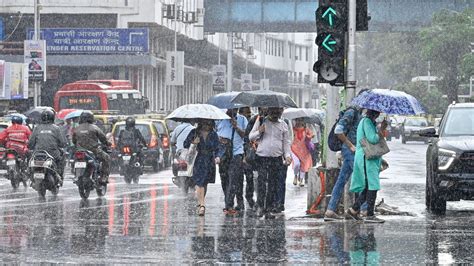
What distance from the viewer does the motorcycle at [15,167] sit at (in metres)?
27.4

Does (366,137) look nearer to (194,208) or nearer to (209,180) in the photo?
(209,180)

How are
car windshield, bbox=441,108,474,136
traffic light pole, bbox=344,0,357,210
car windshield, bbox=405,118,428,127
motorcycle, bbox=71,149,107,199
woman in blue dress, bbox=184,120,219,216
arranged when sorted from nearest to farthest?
traffic light pole, bbox=344,0,357,210, woman in blue dress, bbox=184,120,219,216, car windshield, bbox=441,108,474,136, motorcycle, bbox=71,149,107,199, car windshield, bbox=405,118,428,127

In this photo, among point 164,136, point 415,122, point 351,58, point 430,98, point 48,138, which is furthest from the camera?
point 430,98

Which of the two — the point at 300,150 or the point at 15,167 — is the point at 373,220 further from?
the point at 15,167

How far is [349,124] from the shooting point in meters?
17.6

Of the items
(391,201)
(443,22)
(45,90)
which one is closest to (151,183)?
(391,201)

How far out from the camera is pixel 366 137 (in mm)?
17031

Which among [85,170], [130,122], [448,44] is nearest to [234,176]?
[85,170]

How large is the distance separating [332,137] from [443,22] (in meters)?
63.7

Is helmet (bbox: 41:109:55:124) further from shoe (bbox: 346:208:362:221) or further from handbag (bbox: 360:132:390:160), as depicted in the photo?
handbag (bbox: 360:132:390:160)

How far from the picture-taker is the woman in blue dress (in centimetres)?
1866

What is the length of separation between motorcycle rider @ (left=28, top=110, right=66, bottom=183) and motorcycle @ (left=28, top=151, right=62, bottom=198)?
184mm

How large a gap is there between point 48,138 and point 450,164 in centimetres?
813

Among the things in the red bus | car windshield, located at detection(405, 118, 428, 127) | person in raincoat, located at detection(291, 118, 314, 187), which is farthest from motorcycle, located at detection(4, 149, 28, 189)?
car windshield, located at detection(405, 118, 428, 127)
